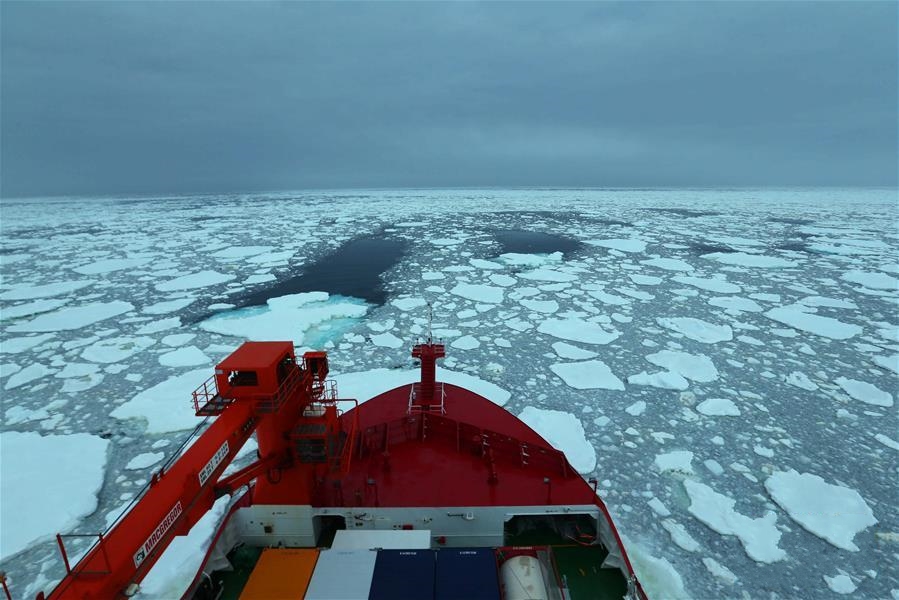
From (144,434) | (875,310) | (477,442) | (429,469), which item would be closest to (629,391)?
(477,442)

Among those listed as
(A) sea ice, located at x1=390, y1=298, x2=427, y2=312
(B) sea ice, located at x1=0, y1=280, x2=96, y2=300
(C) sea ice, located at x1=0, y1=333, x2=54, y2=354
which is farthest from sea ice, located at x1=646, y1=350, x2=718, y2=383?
(B) sea ice, located at x1=0, y1=280, x2=96, y2=300

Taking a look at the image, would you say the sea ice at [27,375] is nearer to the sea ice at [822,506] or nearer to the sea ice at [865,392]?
the sea ice at [822,506]

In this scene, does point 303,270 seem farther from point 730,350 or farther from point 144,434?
point 730,350

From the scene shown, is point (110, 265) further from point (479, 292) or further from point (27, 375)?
point (479, 292)

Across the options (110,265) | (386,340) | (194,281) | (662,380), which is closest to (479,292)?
(386,340)

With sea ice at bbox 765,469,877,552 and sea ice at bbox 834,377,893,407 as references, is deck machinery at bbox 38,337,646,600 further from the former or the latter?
sea ice at bbox 834,377,893,407
